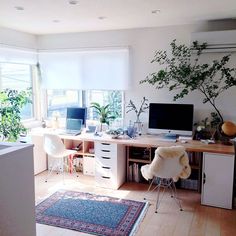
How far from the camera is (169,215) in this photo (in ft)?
10.3

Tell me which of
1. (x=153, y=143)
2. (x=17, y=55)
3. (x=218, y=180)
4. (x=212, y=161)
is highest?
(x=17, y=55)

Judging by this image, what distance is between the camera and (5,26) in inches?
157

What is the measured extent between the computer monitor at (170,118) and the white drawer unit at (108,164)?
0.60 metres

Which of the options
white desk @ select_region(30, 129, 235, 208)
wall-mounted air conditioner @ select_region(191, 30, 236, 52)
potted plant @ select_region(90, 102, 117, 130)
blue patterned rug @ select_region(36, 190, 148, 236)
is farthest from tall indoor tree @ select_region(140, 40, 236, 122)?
blue patterned rug @ select_region(36, 190, 148, 236)

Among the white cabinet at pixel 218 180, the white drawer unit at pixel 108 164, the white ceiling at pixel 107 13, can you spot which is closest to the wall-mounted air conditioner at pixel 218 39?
the white ceiling at pixel 107 13

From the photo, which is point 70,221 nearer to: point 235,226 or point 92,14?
point 235,226

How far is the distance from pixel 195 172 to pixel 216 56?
65.2 inches

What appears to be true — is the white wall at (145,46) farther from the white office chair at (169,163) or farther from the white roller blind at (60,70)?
the white office chair at (169,163)

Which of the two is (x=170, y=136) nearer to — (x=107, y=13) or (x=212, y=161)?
(x=212, y=161)

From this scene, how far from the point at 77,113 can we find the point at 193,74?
197 cm

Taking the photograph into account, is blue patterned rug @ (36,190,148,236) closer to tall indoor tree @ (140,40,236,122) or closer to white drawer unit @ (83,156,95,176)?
white drawer unit @ (83,156,95,176)

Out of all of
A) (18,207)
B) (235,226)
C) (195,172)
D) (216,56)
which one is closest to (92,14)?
(216,56)

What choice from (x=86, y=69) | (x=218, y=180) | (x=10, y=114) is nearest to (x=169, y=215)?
(x=218, y=180)

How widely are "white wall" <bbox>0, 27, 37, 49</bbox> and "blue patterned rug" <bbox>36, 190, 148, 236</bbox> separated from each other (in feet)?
7.85
